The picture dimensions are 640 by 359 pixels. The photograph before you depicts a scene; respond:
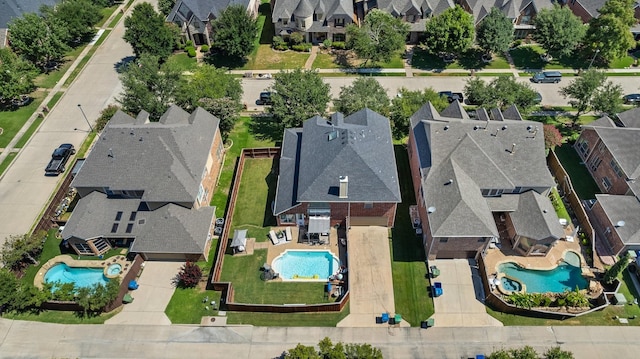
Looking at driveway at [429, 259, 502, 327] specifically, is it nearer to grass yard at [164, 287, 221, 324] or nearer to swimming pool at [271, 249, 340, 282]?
swimming pool at [271, 249, 340, 282]

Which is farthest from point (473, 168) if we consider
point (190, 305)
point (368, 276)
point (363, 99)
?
point (190, 305)

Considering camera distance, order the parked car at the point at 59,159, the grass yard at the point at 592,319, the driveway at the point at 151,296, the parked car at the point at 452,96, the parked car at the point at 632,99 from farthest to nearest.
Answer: the parked car at the point at 452,96 → the parked car at the point at 632,99 → the parked car at the point at 59,159 → the driveway at the point at 151,296 → the grass yard at the point at 592,319

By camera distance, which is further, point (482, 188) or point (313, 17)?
point (313, 17)

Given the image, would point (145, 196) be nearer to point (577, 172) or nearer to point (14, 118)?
point (14, 118)

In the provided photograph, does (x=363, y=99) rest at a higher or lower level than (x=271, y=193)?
higher

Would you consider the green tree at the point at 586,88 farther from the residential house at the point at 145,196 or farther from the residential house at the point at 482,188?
the residential house at the point at 145,196

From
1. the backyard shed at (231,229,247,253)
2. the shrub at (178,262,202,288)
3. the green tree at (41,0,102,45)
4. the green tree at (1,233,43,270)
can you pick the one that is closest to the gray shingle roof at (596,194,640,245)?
the backyard shed at (231,229,247,253)

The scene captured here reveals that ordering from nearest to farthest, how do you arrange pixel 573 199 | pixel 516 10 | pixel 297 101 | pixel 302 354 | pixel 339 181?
1. pixel 302 354
2. pixel 339 181
3. pixel 573 199
4. pixel 297 101
5. pixel 516 10

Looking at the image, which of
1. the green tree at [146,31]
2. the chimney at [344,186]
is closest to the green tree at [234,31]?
the green tree at [146,31]
